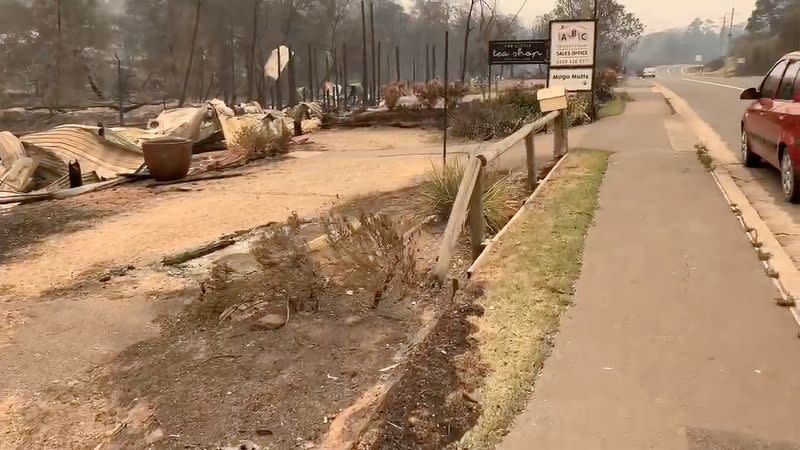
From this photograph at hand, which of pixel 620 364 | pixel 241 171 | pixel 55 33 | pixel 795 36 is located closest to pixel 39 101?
pixel 55 33

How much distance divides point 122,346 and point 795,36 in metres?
75.5

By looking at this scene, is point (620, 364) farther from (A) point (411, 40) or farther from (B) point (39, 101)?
(A) point (411, 40)

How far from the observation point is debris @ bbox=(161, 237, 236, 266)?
6.94 meters

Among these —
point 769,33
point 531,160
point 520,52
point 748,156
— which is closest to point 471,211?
point 531,160

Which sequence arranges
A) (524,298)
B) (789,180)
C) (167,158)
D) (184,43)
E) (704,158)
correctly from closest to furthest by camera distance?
(524,298)
(789,180)
(704,158)
(167,158)
(184,43)

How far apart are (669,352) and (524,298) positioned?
1.13 metres

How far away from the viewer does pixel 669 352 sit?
3887 mm

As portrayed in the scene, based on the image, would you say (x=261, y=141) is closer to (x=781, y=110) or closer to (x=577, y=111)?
(x=577, y=111)

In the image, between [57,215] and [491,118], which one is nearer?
[57,215]

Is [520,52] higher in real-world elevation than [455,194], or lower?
higher

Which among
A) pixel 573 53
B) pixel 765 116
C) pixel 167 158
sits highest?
pixel 573 53

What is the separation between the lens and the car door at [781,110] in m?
7.62

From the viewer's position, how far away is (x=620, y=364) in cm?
376

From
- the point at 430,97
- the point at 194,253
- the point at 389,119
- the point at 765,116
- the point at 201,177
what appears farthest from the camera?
the point at 430,97
